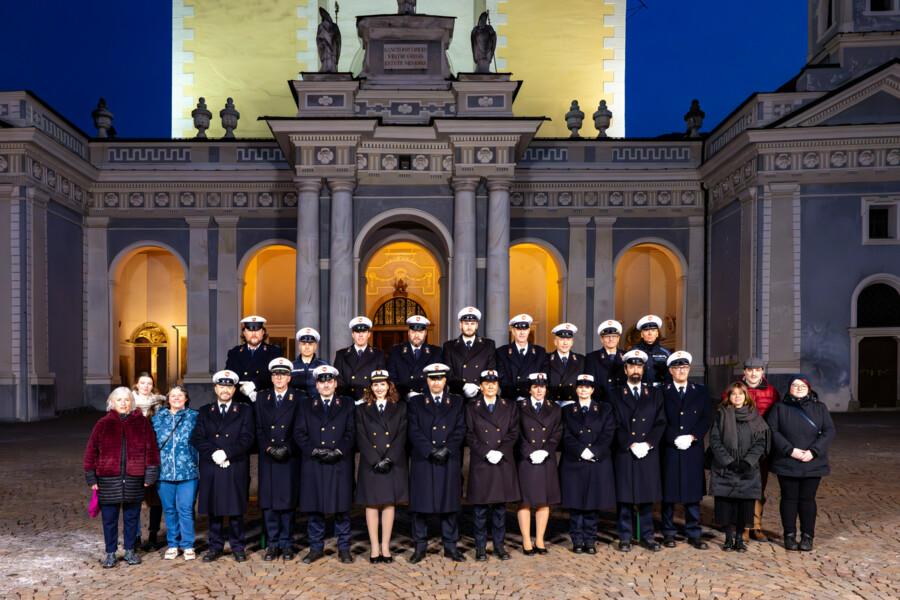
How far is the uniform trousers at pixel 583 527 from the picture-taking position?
8422 millimetres

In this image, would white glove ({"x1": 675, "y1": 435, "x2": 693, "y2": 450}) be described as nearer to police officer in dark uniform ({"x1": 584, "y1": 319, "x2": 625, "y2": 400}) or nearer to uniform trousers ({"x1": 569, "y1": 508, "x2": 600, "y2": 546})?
uniform trousers ({"x1": 569, "y1": 508, "x2": 600, "y2": 546})

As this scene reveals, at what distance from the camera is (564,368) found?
9.75 meters

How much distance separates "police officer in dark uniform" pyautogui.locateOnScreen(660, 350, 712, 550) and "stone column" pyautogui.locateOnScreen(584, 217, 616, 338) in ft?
54.5

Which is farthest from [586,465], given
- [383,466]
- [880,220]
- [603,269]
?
[603,269]

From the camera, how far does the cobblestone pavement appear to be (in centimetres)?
702

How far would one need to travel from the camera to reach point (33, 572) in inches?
299

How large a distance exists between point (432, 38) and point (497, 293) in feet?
23.0

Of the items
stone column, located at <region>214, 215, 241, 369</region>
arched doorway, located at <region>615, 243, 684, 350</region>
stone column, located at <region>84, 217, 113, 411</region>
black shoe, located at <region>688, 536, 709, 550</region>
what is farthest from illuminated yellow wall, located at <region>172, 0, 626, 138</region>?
black shoe, located at <region>688, 536, 709, 550</region>

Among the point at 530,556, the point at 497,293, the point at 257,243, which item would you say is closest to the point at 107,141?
the point at 257,243

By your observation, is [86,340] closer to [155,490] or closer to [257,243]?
[257,243]

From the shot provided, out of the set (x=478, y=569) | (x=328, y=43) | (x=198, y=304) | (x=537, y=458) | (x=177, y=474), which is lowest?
(x=478, y=569)

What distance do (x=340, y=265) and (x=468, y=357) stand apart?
10907mm

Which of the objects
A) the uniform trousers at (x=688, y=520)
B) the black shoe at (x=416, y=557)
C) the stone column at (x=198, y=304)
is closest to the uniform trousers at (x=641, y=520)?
the uniform trousers at (x=688, y=520)

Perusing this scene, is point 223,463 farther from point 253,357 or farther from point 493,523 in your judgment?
point 493,523
